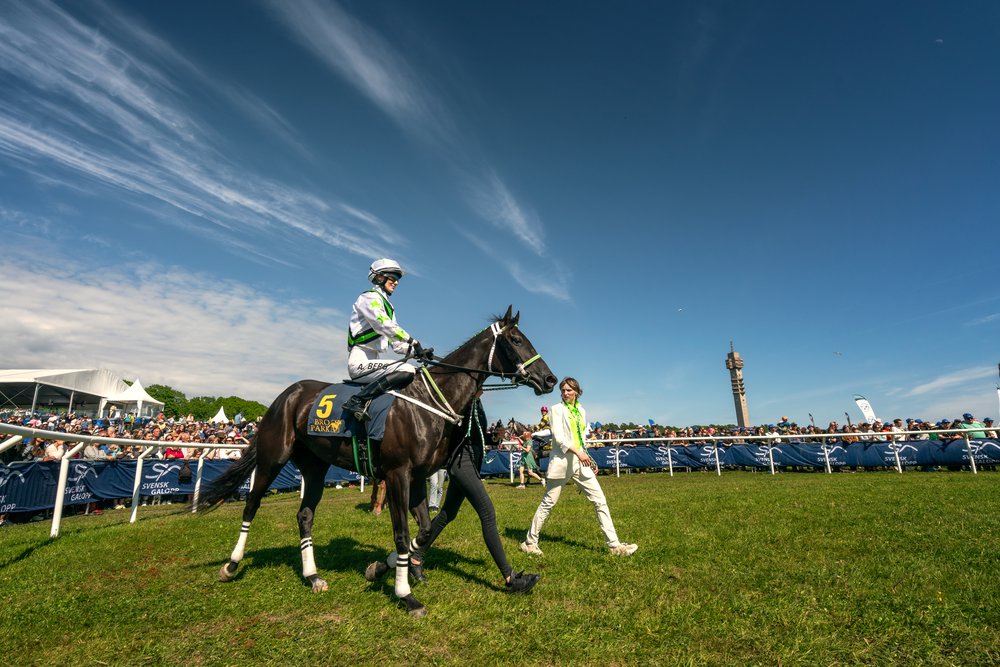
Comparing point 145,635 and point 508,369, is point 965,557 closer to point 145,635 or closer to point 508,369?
point 508,369

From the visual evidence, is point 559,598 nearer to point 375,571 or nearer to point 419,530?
point 419,530

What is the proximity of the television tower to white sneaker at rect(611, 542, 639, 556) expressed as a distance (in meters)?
135

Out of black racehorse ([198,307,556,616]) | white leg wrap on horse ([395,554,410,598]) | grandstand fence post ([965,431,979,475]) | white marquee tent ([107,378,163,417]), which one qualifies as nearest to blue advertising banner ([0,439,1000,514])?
grandstand fence post ([965,431,979,475])

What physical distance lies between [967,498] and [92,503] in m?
21.4

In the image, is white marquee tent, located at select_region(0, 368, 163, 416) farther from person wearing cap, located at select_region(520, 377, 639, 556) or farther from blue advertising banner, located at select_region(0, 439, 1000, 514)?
person wearing cap, located at select_region(520, 377, 639, 556)

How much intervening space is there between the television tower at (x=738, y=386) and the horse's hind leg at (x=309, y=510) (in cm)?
13747

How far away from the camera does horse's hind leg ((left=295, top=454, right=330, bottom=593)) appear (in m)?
5.89

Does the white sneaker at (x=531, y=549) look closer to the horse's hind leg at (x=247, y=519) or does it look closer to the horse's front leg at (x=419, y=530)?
the horse's front leg at (x=419, y=530)

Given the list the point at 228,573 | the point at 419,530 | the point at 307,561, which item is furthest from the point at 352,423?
the point at 228,573

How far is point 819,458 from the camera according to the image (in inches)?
808

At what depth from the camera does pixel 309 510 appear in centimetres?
659

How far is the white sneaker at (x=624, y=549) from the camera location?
22.3 ft

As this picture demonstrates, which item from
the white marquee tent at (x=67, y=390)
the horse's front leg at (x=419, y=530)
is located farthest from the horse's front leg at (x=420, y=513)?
the white marquee tent at (x=67, y=390)

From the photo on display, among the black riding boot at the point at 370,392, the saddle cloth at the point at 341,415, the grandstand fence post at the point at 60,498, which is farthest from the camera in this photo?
the grandstand fence post at the point at 60,498
